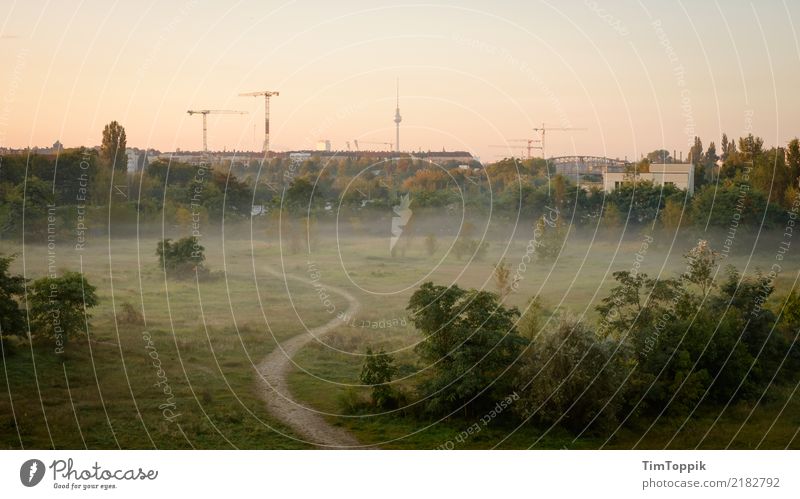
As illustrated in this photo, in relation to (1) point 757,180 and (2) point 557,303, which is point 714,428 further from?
(1) point 757,180

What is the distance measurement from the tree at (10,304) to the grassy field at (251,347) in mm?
767

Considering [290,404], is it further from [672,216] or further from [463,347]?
[672,216]

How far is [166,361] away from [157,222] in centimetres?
1172

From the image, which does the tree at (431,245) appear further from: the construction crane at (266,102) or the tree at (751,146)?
the tree at (751,146)

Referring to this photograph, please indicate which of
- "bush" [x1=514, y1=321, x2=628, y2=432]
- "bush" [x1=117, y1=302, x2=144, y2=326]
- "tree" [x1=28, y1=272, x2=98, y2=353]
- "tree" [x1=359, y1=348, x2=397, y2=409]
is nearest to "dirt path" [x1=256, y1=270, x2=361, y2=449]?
"tree" [x1=359, y1=348, x2=397, y2=409]

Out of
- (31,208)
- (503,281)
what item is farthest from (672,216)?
(31,208)

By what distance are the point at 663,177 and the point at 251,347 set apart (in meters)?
21.2

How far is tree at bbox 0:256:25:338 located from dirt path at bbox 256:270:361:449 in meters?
5.60

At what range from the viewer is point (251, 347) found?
23.8 metres

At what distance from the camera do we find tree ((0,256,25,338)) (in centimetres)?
2197

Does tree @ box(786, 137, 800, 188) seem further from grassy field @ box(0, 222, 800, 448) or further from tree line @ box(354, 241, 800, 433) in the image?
tree line @ box(354, 241, 800, 433)

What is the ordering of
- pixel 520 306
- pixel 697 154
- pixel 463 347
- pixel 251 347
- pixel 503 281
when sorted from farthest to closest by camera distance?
pixel 697 154 < pixel 503 281 < pixel 520 306 < pixel 251 347 < pixel 463 347

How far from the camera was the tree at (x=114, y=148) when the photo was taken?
3212cm

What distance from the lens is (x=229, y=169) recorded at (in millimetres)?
35781
